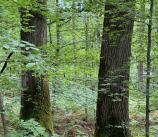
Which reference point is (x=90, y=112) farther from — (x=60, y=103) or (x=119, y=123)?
(x=119, y=123)

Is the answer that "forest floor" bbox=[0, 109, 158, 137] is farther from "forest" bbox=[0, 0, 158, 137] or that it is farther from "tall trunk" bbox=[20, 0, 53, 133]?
"tall trunk" bbox=[20, 0, 53, 133]

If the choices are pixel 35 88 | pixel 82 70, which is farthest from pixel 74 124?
pixel 82 70

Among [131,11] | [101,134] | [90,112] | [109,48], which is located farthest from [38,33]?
[90,112]

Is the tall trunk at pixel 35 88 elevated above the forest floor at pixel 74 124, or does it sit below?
above

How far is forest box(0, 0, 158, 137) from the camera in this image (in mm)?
4199

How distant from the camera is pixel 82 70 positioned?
23.1 ft

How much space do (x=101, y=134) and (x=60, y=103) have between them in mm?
2808

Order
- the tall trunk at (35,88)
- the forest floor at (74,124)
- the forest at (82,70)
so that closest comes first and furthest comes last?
1. the forest at (82,70)
2. the tall trunk at (35,88)
3. the forest floor at (74,124)

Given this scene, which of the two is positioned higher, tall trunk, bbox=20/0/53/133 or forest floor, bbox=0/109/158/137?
tall trunk, bbox=20/0/53/133

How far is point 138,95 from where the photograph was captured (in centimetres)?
431

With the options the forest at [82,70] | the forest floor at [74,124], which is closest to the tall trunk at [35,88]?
the forest at [82,70]

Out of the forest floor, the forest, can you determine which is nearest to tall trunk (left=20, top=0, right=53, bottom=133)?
the forest

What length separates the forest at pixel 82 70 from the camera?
4.20 metres

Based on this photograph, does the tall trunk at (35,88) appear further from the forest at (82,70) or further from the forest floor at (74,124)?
the forest floor at (74,124)
